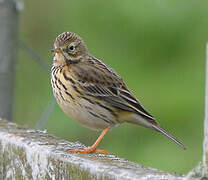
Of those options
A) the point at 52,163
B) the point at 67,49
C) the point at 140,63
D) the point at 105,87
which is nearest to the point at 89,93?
the point at 105,87

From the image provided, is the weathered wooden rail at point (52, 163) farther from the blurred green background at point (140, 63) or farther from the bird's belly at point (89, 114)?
the blurred green background at point (140, 63)

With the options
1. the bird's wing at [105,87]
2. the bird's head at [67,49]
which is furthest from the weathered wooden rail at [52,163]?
the bird's head at [67,49]

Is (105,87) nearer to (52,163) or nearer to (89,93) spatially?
(89,93)

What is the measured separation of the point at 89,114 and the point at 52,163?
5.85 feet

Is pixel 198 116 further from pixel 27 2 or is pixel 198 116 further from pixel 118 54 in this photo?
pixel 27 2

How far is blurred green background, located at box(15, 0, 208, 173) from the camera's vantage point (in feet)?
34.5

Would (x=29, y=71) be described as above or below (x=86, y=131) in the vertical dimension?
above

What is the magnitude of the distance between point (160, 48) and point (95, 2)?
5.73ft

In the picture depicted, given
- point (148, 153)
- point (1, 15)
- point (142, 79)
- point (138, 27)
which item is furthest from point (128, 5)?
point (1, 15)

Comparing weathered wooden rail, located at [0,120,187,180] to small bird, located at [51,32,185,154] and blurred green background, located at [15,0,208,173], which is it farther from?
blurred green background, located at [15,0,208,173]

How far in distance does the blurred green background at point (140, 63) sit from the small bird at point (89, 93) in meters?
2.83

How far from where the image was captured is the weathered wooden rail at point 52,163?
455 centimetres

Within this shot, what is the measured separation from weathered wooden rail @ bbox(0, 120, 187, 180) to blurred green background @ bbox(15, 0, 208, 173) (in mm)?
4274

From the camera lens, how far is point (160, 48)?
12.1 m
